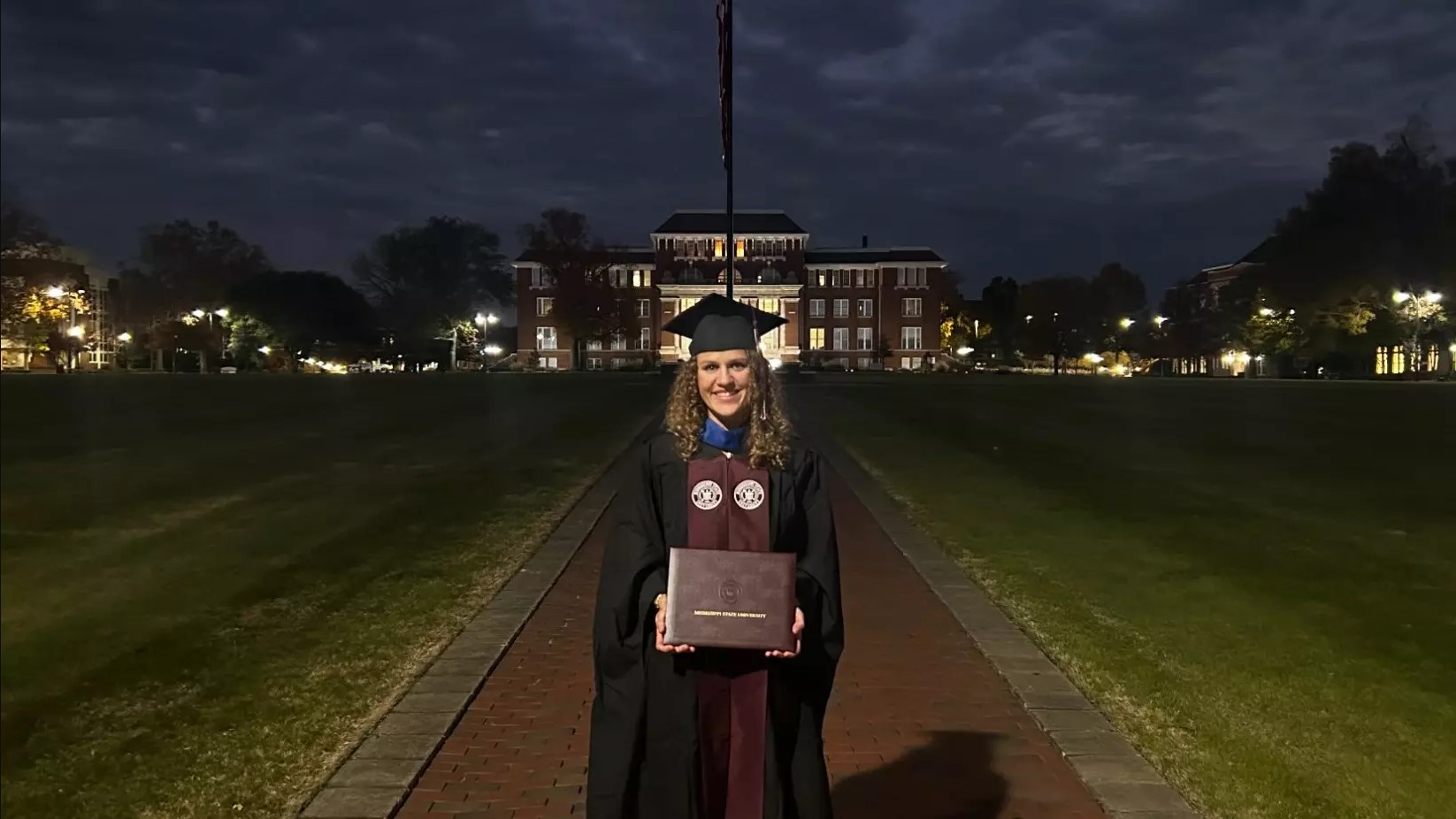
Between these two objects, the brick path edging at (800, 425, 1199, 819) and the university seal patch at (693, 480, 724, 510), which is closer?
the university seal patch at (693, 480, 724, 510)

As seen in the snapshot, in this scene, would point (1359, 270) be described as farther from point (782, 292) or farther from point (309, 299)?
point (309, 299)

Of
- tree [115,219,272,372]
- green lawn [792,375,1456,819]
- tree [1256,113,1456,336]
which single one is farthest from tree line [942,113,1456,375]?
tree [115,219,272,372]

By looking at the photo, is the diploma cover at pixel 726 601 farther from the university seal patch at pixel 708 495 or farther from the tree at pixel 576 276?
the tree at pixel 576 276

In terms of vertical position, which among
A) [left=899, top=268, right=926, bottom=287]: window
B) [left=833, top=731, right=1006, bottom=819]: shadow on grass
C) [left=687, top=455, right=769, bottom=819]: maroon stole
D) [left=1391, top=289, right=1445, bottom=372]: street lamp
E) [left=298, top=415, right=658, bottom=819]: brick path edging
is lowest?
[left=833, top=731, right=1006, bottom=819]: shadow on grass

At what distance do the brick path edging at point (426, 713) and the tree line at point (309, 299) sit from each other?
8.48 feet

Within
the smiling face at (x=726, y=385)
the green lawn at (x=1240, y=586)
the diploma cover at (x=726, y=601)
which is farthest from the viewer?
the green lawn at (x=1240, y=586)

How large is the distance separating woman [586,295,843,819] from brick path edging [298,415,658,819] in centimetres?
192

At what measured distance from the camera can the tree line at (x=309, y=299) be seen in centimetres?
647

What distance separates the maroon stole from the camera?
3035 millimetres

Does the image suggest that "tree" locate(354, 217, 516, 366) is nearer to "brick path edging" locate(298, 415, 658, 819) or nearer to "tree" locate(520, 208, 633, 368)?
"tree" locate(520, 208, 633, 368)

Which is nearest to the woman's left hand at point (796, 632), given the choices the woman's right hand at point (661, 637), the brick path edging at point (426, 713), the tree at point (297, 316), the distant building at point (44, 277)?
the woman's right hand at point (661, 637)

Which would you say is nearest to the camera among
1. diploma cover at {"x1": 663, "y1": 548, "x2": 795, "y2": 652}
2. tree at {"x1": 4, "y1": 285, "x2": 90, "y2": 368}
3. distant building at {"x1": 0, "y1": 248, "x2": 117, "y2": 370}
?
diploma cover at {"x1": 663, "y1": 548, "x2": 795, "y2": 652}

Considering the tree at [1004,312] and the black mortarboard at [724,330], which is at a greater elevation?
the tree at [1004,312]

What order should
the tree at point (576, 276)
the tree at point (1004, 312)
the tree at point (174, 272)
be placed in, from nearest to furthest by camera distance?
1. the tree at point (174, 272)
2. the tree at point (576, 276)
3. the tree at point (1004, 312)
